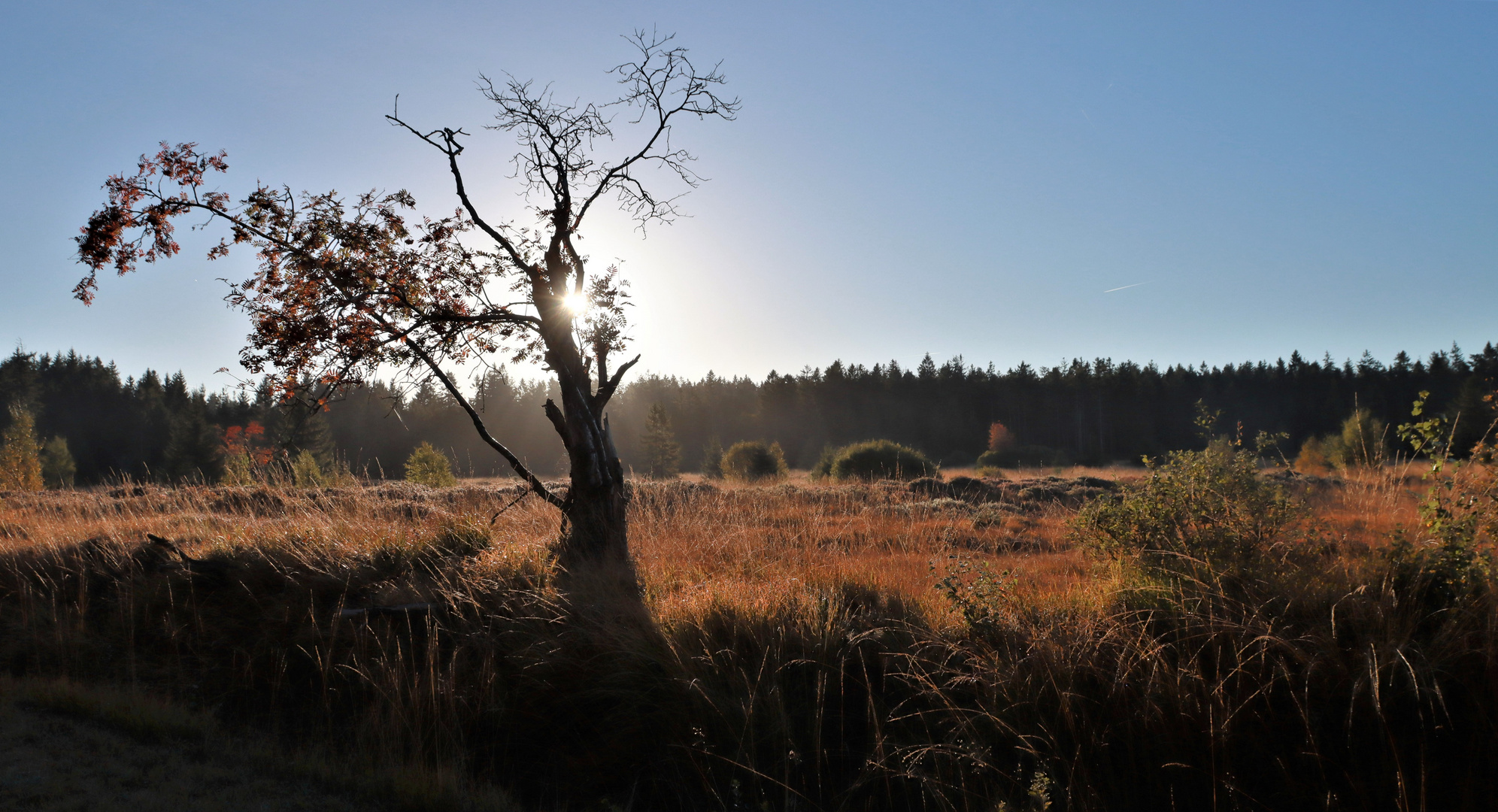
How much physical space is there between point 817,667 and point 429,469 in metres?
17.7

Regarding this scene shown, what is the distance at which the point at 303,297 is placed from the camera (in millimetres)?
5258

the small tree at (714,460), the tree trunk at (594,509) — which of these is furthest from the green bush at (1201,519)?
the small tree at (714,460)

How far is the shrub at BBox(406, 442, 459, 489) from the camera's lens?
17438 mm

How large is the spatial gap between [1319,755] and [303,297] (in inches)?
264

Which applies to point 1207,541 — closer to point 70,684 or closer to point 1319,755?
point 1319,755

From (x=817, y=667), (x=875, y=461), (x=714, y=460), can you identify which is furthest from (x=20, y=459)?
(x=817, y=667)

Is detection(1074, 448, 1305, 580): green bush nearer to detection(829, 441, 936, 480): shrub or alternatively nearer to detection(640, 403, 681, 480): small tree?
detection(829, 441, 936, 480): shrub

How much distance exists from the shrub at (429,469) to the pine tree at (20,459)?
1146cm

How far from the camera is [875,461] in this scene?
1021 inches

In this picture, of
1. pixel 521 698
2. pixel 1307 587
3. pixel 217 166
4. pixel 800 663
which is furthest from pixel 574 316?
pixel 1307 587

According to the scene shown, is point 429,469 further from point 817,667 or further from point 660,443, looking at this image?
point 660,443

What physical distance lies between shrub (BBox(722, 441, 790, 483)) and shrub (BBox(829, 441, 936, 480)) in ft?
7.70

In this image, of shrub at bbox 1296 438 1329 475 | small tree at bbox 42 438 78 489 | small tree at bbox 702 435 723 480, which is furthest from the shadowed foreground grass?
small tree at bbox 42 438 78 489

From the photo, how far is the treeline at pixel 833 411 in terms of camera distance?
164 ft
